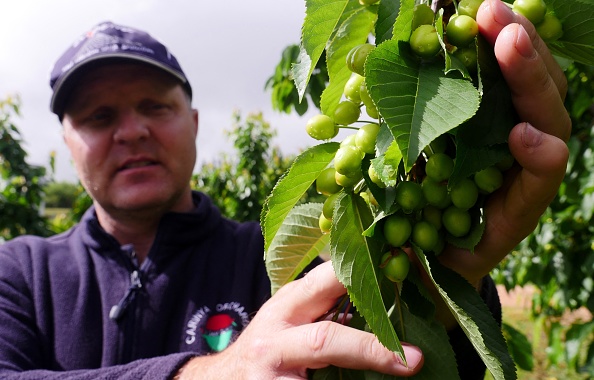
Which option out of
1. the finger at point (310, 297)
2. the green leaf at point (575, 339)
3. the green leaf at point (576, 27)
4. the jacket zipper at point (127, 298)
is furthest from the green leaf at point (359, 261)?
the green leaf at point (575, 339)

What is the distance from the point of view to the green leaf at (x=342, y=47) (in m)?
1.01

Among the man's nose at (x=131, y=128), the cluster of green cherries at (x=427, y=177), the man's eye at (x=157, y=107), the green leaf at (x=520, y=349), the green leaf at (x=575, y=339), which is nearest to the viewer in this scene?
the cluster of green cherries at (x=427, y=177)

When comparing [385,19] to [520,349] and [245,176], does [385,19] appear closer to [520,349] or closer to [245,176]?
[520,349]

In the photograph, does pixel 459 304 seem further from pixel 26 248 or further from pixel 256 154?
pixel 256 154

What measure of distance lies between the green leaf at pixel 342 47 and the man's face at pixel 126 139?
1645mm

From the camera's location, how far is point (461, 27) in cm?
81

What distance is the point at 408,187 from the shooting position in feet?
2.70

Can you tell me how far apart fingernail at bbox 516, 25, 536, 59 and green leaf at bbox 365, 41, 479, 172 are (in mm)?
107

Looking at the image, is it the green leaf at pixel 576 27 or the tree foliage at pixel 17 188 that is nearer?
the green leaf at pixel 576 27

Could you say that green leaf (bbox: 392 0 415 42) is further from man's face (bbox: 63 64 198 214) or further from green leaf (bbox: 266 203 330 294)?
man's face (bbox: 63 64 198 214)

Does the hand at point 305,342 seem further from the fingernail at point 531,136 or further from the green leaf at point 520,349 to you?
the green leaf at point 520,349

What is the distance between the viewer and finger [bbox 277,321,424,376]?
2.95 ft

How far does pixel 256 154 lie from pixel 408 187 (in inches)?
381

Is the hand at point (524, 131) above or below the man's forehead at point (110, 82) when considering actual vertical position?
below
